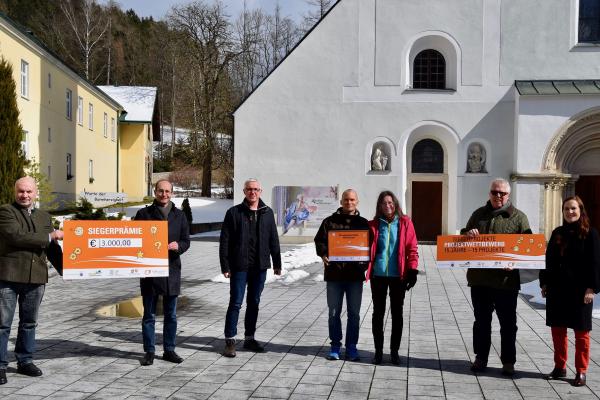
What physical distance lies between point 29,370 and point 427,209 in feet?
58.5

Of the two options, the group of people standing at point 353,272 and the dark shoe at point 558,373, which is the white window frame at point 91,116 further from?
the dark shoe at point 558,373

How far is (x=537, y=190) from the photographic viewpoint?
65.7 feet

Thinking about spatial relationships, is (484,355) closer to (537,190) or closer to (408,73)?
(537,190)

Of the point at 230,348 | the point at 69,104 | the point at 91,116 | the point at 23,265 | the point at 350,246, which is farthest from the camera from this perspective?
the point at 91,116

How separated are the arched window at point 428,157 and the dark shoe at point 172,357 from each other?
54.6 ft

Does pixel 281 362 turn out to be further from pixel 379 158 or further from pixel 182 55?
pixel 182 55

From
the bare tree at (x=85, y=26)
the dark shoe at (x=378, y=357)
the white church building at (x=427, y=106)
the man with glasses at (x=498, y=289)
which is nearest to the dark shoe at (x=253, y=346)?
the dark shoe at (x=378, y=357)

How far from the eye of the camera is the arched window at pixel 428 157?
22.2m

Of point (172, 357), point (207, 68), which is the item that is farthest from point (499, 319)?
point (207, 68)

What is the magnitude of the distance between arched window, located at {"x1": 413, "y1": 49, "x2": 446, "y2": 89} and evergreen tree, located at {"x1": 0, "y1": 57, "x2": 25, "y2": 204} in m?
12.8

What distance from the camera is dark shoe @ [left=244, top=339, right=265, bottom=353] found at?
7297 millimetres

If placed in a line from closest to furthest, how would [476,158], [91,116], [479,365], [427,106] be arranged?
1. [479,365]
2. [476,158]
3. [427,106]
4. [91,116]

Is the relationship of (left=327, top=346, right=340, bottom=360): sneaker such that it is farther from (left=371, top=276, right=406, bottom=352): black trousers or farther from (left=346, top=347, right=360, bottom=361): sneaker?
(left=371, top=276, right=406, bottom=352): black trousers

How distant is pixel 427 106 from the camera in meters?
21.3
